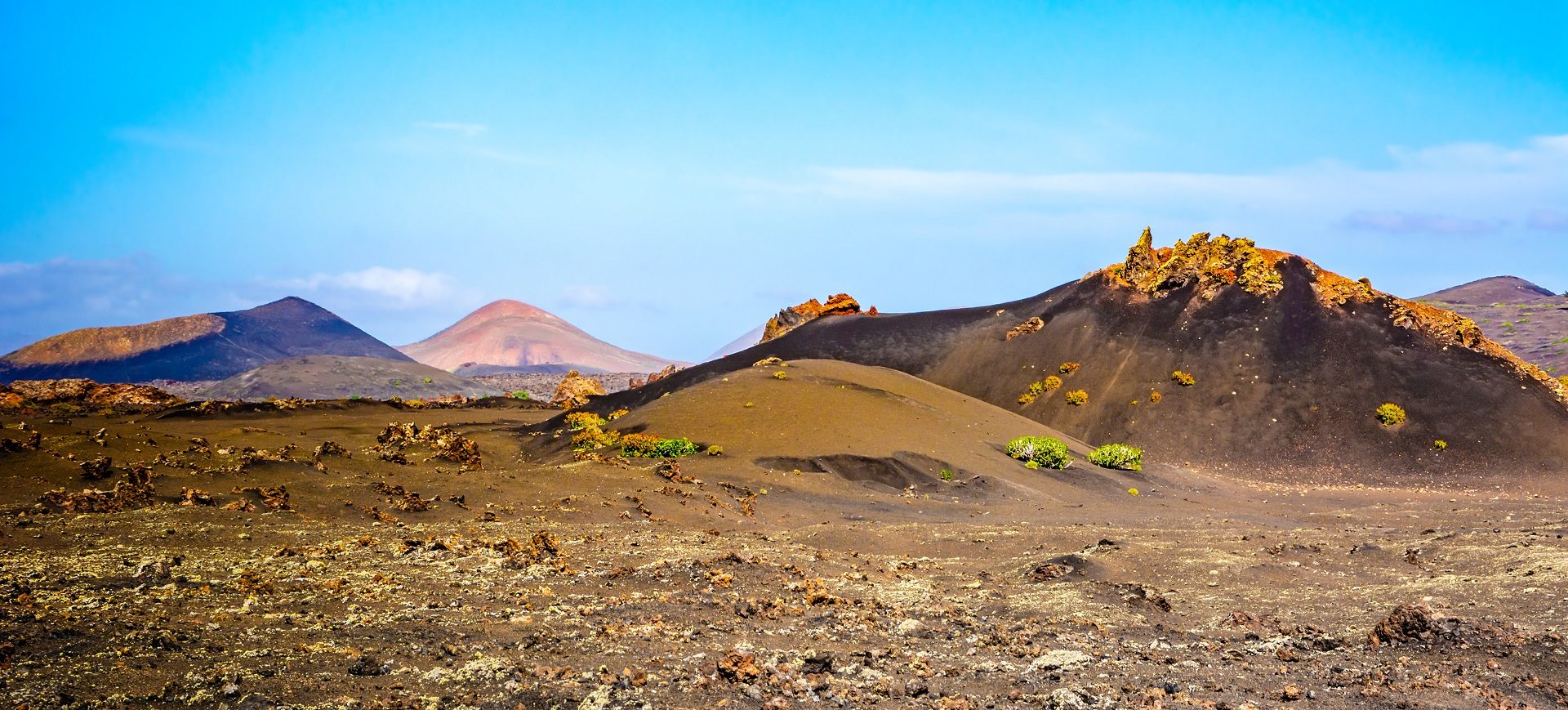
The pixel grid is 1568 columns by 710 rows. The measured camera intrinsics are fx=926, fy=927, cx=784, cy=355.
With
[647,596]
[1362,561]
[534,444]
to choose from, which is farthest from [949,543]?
[534,444]

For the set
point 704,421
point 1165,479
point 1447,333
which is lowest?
point 1165,479

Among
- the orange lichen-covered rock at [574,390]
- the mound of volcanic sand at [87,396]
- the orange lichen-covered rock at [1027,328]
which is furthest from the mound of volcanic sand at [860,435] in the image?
the mound of volcanic sand at [87,396]

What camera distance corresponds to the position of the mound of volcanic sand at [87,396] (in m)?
37.8

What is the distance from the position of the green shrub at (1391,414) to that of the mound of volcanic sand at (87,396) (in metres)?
48.1

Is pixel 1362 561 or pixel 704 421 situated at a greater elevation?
pixel 704 421

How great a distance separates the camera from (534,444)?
32781mm

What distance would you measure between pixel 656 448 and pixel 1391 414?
89.2 feet

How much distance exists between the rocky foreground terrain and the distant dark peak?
354 feet

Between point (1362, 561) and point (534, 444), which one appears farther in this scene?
point (534, 444)

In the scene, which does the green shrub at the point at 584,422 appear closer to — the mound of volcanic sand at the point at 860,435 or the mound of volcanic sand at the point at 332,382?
the mound of volcanic sand at the point at 860,435

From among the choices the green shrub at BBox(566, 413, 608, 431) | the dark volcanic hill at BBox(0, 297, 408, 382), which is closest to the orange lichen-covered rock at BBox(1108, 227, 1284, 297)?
the green shrub at BBox(566, 413, 608, 431)

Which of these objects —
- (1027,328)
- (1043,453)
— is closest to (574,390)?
(1027,328)

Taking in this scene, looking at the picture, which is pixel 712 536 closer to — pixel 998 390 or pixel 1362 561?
pixel 1362 561

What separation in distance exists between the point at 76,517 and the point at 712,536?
860cm
